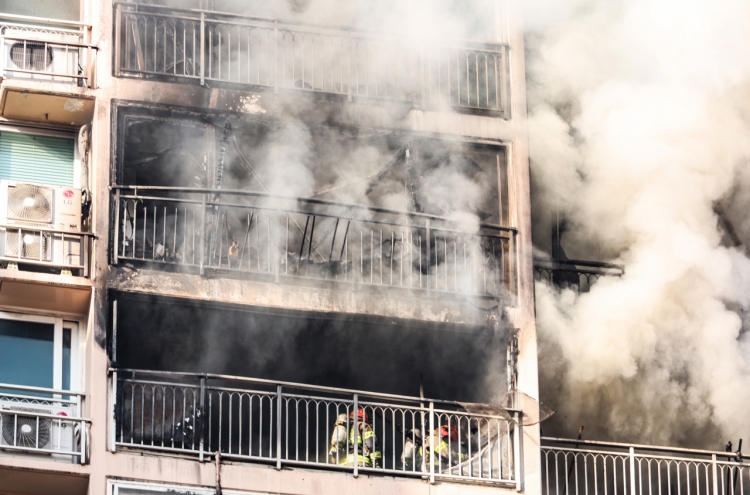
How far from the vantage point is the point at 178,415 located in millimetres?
20484

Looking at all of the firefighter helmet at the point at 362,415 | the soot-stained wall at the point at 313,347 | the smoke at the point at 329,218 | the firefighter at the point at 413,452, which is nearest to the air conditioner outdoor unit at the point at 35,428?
the soot-stained wall at the point at 313,347

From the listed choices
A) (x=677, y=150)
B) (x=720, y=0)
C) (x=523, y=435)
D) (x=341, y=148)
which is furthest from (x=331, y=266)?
(x=720, y=0)

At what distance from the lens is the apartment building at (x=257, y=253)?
65.4 ft

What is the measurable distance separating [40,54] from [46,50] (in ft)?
0.29

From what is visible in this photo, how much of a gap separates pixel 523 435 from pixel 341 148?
4.34m

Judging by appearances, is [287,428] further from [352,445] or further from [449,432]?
[449,432]

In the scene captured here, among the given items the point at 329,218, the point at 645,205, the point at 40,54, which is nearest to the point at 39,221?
the point at 40,54

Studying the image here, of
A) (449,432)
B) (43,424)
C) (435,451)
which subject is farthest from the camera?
(435,451)

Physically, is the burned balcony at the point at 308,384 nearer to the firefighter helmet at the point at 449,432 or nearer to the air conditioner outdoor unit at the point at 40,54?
the firefighter helmet at the point at 449,432

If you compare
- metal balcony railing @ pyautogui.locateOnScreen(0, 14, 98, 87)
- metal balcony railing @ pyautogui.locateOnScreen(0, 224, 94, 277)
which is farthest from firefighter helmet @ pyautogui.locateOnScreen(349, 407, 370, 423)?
metal balcony railing @ pyautogui.locateOnScreen(0, 14, 98, 87)

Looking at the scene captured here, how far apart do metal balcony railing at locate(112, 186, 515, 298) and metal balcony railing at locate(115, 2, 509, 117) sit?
1.59 m

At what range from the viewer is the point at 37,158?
2123cm

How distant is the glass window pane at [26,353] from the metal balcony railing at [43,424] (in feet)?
0.55

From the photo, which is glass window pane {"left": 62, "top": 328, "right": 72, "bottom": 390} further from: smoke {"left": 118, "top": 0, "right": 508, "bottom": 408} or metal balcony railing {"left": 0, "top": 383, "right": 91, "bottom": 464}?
smoke {"left": 118, "top": 0, "right": 508, "bottom": 408}
